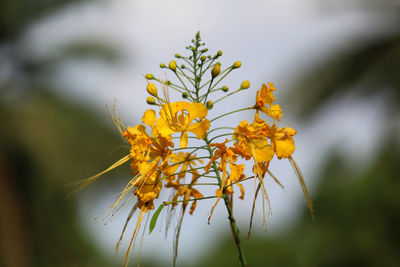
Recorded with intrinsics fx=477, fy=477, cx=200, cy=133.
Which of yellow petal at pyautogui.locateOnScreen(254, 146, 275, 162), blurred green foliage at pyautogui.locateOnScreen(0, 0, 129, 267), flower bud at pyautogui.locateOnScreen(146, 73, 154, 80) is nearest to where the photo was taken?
yellow petal at pyautogui.locateOnScreen(254, 146, 275, 162)

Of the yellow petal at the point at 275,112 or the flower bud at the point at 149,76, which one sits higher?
the flower bud at the point at 149,76

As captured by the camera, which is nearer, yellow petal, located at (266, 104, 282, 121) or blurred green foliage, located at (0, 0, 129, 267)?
yellow petal, located at (266, 104, 282, 121)

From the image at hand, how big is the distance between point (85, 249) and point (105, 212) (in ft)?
36.4

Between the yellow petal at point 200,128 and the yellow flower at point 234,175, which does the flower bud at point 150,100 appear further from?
the yellow flower at point 234,175

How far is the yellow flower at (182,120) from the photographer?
1.69 m

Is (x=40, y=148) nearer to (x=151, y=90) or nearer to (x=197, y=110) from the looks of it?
(x=151, y=90)

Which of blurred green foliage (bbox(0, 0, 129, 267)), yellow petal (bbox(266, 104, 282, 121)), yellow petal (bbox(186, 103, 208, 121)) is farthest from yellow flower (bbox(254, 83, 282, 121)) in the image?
blurred green foliage (bbox(0, 0, 129, 267))

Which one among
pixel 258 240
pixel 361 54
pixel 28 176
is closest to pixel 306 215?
pixel 258 240

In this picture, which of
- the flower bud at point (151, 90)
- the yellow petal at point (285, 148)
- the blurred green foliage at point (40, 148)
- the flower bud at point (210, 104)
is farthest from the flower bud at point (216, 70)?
the blurred green foliage at point (40, 148)

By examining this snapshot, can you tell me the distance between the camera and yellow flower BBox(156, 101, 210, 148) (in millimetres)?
1692

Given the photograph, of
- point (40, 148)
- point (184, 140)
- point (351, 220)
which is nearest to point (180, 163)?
point (184, 140)

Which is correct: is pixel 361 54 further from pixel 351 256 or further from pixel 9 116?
pixel 9 116

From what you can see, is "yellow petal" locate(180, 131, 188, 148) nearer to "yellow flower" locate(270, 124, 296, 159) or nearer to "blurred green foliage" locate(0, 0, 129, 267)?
"yellow flower" locate(270, 124, 296, 159)

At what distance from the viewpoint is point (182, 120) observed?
174cm
